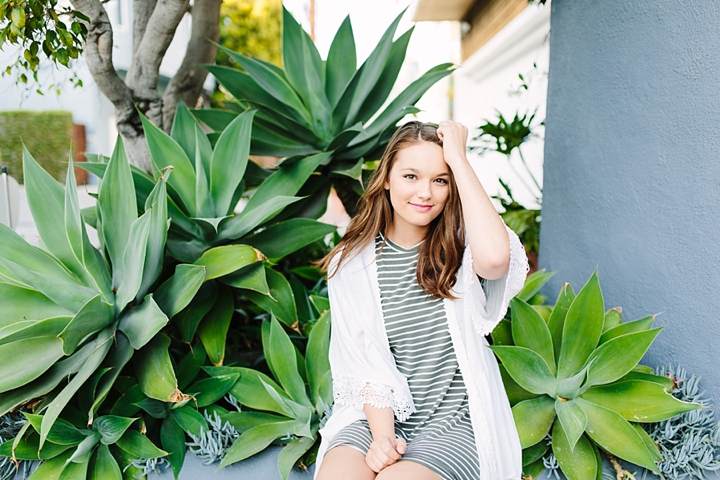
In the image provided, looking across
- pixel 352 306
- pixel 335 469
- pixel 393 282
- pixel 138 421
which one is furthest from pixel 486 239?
pixel 138 421

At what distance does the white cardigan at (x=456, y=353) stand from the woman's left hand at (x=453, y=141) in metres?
0.28

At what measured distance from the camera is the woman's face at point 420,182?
5.50ft

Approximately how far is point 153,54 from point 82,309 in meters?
1.64

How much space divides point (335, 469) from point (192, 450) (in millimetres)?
693

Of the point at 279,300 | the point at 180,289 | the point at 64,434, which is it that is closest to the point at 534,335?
the point at 279,300

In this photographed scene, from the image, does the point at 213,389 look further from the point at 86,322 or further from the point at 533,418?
the point at 533,418

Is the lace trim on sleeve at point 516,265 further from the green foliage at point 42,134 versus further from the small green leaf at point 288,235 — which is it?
the green foliage at point 42,134

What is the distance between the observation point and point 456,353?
5.57 ft

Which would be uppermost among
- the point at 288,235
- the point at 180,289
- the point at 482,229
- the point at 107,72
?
the point at 107,72

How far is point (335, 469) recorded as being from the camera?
1.49m

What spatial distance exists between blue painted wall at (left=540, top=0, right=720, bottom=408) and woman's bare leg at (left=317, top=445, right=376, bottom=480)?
1.24 metres

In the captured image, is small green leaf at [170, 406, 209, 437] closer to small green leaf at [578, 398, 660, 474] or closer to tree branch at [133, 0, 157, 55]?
small green leaf at [578, 398, 660, 474]

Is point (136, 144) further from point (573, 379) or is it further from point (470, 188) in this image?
point (573, 379)

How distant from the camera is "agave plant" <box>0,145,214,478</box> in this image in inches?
70.3
